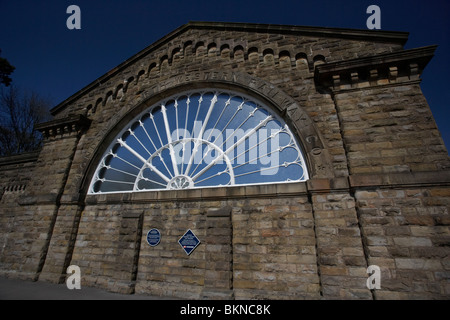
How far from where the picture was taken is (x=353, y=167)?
203 inches

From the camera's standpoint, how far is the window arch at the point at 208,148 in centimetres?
627

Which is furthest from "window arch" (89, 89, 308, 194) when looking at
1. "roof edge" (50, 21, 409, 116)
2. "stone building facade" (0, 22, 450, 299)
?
"roof edge" (50, 21, 409, 116)

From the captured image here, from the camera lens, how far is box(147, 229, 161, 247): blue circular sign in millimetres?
6383

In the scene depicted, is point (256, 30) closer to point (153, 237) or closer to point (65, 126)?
point (153, 237)

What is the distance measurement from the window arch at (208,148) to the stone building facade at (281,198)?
308mm

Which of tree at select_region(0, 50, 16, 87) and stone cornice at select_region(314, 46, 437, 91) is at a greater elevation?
tree at select_region(0, 50, 16, 87)

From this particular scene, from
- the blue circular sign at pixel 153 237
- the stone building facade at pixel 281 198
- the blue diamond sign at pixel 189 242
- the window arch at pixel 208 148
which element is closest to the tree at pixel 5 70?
the stone building facade at pixel 281 198

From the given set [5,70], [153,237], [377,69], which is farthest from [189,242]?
[5,70]

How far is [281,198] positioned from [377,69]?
4.34 m

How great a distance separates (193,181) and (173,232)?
64.2 inches

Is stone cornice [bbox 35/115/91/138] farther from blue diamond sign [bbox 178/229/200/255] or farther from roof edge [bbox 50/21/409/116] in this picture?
blue diamond sign [bbox 178/229/200/255]

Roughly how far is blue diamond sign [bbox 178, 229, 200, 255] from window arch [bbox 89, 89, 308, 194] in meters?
1.44
